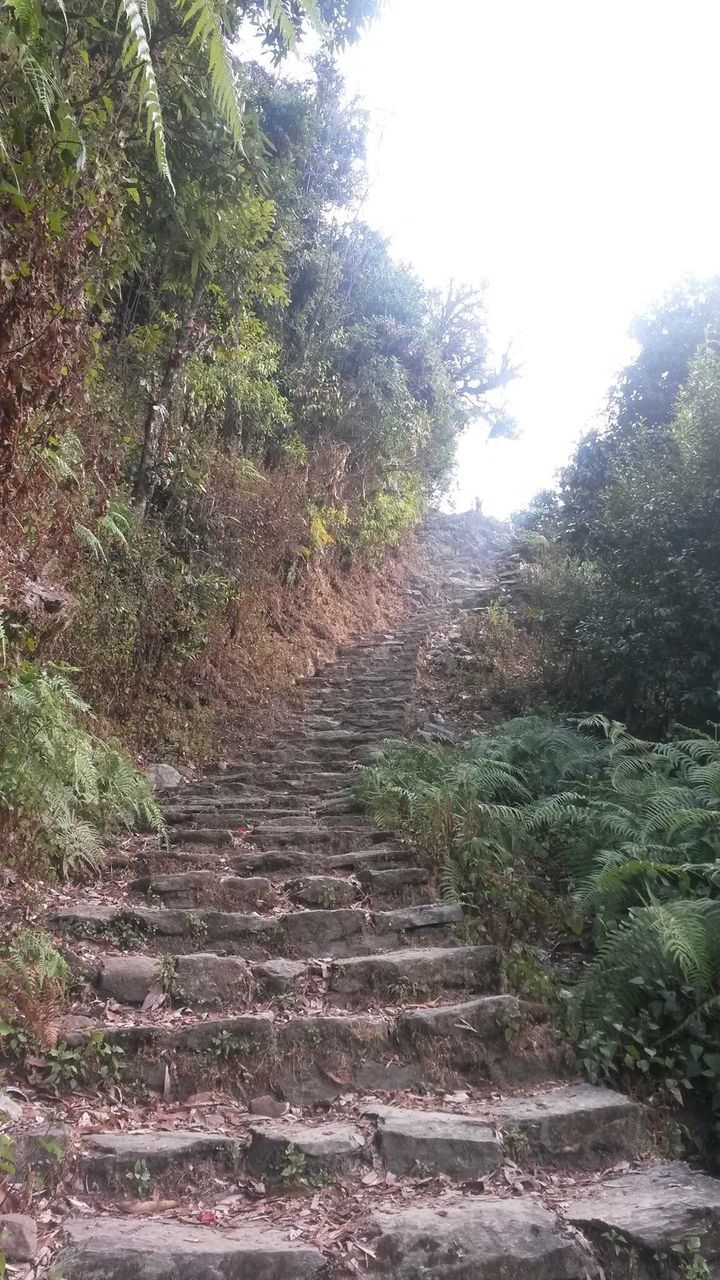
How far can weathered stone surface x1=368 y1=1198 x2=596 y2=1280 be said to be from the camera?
246cm

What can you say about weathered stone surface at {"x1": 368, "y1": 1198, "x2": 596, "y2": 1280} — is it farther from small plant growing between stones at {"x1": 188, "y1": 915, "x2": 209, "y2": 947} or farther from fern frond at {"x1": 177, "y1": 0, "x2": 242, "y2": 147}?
fern frond at {"x1": 177, "y1": 0, "x2": 242, "y2": 147}

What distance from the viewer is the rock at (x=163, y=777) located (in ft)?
22.2

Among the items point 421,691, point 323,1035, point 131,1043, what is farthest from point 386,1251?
point 421,691

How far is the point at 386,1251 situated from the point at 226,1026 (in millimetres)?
1200

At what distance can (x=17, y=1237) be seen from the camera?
7.70 feet

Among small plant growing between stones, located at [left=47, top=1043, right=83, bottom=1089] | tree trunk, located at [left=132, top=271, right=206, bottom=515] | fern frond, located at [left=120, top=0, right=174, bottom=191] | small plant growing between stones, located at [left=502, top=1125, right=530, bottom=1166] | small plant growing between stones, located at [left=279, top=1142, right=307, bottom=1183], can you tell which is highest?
tree trunk, located at [left=132, top=271, right=206, bottom=515]

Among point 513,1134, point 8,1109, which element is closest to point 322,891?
point 513,1134

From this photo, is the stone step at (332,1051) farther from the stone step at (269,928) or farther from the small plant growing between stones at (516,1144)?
the stone step at (269,928)

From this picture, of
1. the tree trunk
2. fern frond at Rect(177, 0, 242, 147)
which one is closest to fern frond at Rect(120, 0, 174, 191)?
fern frond at Rect(177, 0, 242, 147)

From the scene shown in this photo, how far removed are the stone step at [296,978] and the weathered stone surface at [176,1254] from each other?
1232 mm

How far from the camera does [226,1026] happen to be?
11.3ft

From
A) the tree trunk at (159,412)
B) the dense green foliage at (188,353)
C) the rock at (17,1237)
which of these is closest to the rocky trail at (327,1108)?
the rock at (17,1237)

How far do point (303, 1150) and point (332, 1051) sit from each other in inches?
23.9

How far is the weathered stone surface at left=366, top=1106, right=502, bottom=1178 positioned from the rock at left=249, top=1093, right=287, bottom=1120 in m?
0.43
